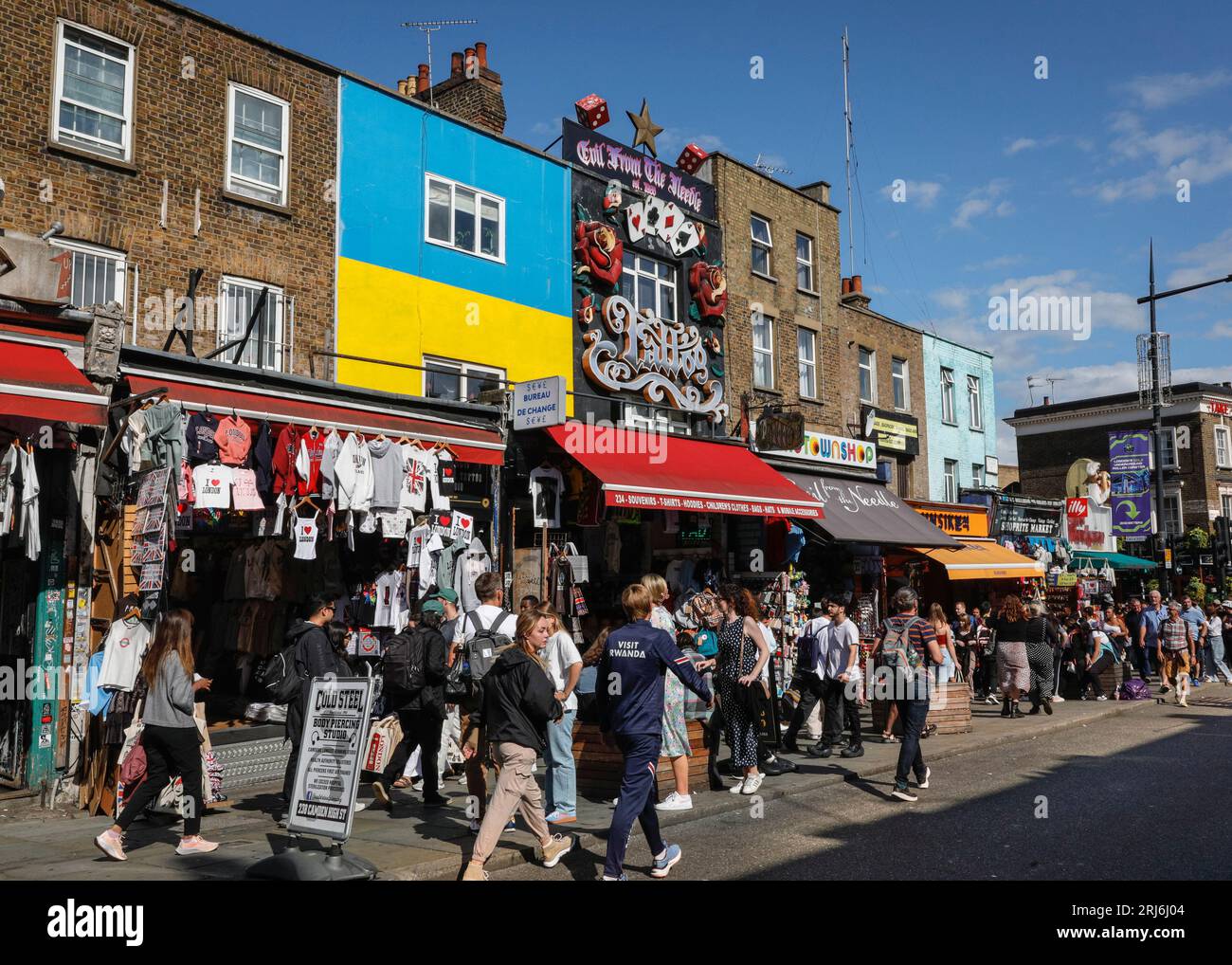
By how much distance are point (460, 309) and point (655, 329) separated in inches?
170

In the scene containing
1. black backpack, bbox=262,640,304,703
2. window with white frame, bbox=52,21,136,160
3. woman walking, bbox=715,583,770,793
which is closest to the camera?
black backpack, bbox=262,640,304,703

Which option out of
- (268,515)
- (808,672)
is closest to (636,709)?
(268,515)

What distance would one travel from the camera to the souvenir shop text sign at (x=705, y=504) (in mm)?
Answer: 13625

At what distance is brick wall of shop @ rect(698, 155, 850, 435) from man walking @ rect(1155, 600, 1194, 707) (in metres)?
7.89

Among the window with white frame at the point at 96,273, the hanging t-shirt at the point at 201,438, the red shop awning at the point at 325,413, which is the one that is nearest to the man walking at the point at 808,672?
the red shop awning at the point at 325,413

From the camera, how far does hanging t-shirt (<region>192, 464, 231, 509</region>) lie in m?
9.98

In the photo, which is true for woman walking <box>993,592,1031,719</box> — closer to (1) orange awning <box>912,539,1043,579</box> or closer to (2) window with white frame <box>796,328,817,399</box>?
(1) orange awning <box>912,539,1043,579</box>

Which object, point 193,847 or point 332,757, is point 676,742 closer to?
point 332,757

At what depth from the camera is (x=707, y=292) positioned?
65.7 feet

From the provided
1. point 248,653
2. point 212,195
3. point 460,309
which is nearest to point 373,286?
point 460,309

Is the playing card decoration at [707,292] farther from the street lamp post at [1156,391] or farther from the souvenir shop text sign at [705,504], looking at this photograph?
the street lamp post at [1156,391]

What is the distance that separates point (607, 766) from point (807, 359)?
1539 cm

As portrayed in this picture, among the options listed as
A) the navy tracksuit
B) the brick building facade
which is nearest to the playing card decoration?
the navy tracksuit
